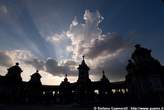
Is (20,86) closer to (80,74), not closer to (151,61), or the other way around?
(80,74)

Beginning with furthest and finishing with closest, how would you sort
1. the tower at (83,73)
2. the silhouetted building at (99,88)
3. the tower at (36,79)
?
the tower at (36,79), the tower at (83,73), the silhouetted building at (99,88)

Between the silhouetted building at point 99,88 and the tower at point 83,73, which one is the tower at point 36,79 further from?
the tower at point 83,73

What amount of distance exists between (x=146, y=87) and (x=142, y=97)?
7.24 ft

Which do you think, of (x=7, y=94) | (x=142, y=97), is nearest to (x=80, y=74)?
(x=142, y=97)

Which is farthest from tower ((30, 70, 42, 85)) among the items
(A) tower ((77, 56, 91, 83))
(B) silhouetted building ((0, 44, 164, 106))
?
(A) tower ((77, 56, 91, 83))

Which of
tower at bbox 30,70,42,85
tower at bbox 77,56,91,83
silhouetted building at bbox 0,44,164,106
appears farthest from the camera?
tower at bbox 30,70,42,85

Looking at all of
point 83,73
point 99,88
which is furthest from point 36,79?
point 99,88

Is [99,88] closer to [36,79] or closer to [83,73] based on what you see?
[83,73]

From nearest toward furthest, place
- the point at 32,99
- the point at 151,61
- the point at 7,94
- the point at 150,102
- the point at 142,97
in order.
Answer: the point at 150,102 < the point at 142,97 < the point at 151,61 < the point at 7,94 < the point at 32,99

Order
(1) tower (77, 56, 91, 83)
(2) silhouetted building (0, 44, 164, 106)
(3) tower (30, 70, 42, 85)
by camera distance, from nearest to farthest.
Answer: (2) silhouetted building (0, 44, 164, 106)
(1) tower (77, 56, 91, 83)
(3) tower (30, 70, 42, 85)

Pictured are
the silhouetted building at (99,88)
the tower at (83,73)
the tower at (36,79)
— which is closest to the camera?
the silhouetted building at (99,88)

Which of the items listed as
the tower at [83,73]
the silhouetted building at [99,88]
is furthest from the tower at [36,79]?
the tower at [83,73]

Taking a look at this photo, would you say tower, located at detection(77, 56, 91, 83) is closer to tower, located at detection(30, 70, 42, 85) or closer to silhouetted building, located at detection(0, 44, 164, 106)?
silhouetted building, located at detection(0, 44, 164, 106)

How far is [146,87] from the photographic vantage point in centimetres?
2738
